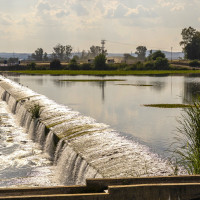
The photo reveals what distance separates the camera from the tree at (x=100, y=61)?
166750 millimetres

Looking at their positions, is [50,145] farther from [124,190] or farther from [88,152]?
[124,190]

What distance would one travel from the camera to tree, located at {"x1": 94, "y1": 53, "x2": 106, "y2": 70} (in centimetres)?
16675

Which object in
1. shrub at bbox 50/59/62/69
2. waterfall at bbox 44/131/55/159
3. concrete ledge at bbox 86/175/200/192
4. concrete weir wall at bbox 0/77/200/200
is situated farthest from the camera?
shrub at bbox 50/59/62/69

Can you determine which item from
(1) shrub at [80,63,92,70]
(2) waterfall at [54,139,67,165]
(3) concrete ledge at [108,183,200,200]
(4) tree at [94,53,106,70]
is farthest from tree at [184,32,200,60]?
(3) concrete ledge at [108,183,200,200]

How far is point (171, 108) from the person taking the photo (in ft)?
137

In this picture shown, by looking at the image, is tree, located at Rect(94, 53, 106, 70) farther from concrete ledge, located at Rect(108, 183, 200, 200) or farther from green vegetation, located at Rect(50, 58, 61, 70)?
concrete ledge, located at Rect(108, 183, 200, 200)

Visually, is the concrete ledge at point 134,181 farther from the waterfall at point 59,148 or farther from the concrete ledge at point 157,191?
the waterfall at point 59,148

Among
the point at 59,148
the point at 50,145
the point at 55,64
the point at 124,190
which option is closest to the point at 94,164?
the point at 59,148

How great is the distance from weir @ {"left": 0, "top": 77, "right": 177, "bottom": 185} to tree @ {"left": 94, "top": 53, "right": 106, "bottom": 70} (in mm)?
136470

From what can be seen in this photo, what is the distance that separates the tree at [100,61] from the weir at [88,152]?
13647 centimetres

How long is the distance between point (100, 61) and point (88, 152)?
486 feet

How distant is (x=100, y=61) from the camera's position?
167000 mm

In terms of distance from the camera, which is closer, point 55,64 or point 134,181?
point 134,181

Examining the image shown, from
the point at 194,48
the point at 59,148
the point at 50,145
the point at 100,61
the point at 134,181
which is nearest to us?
the point at 134,181
